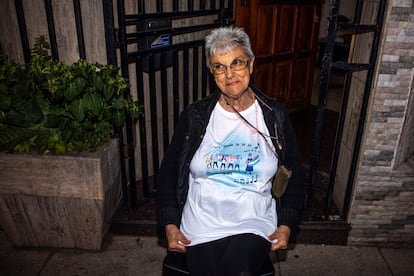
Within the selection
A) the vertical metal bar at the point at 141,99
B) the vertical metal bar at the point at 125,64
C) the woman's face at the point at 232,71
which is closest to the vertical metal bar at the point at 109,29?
the vertical metal bar at the point at 125,64

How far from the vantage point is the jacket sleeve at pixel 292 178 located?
210 cm

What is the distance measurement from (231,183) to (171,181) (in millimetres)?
404

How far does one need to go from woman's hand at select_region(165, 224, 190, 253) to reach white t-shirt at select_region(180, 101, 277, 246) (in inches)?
1.5

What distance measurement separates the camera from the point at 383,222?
2865 mm

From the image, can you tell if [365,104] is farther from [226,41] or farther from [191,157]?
[191,157]

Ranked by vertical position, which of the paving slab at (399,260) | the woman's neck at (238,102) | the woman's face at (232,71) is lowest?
the paving slab at (399,260)

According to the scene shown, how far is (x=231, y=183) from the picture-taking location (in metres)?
1.97

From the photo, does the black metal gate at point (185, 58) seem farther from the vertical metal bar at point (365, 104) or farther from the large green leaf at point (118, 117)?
the large green leaf at point (118, 117)

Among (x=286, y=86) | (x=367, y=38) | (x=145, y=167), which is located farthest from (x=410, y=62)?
(x=286, y=86)

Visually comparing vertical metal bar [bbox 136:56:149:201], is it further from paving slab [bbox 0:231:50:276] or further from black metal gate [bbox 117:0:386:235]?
paving slab [bbox 0:231:50:276]

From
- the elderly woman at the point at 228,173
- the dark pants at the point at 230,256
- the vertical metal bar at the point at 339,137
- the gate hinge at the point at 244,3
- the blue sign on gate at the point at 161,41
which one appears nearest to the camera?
the dark pants at the point at 230,256

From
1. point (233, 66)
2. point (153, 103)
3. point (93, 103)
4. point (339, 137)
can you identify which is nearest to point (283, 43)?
point (339, 137)

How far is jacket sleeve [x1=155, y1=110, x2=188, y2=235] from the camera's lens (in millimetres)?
2129

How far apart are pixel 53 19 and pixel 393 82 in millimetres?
2396
